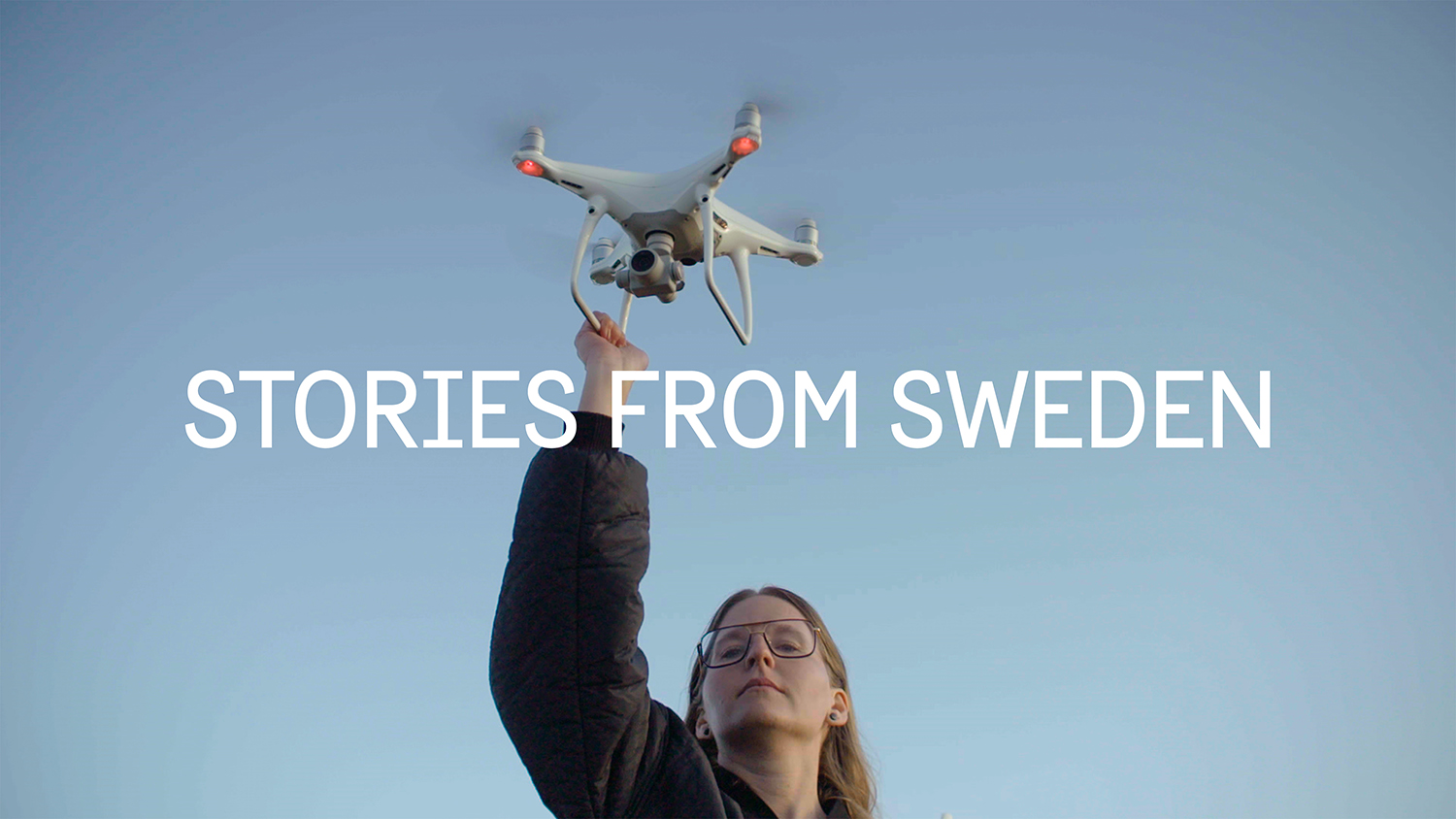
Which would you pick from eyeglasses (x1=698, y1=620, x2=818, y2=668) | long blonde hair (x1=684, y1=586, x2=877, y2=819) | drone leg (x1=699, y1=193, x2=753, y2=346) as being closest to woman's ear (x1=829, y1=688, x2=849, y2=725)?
long blonde hair (x1=684, y1=586, x2=877, y2=819)

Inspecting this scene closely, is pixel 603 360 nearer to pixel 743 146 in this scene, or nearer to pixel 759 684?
pixel 759 684

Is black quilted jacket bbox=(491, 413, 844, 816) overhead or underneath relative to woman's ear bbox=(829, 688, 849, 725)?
overhead

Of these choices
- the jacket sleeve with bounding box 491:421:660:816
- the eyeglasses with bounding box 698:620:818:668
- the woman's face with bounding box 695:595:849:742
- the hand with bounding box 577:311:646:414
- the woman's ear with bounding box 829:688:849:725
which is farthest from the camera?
the woman's ear with bounding box 829:688:849:725

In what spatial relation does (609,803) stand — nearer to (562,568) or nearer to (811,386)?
(562,568)

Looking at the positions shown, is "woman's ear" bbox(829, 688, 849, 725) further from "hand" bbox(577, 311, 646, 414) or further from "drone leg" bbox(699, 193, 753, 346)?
"drone leg" bbox(699, 193, 753, 346)

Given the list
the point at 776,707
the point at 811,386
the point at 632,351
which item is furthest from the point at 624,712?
the point at 811,386

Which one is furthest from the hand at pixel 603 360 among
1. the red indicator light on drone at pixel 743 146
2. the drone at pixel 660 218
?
the red indicator light on drone at pixel 743 146
